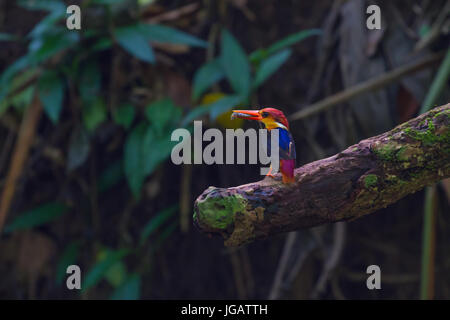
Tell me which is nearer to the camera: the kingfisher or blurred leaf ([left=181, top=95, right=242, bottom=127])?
the kingfisher

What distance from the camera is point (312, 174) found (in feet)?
0.99

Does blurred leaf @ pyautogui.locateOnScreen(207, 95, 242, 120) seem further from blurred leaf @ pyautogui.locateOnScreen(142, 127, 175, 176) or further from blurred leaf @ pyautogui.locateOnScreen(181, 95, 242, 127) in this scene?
blurred leaf @ pyautogui.locateOnScreen(142, 127, 175, 176)

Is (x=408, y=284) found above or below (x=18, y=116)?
below

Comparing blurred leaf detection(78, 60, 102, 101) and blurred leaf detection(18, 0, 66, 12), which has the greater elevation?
blurred leaf detection(18, 0, 66, 12)

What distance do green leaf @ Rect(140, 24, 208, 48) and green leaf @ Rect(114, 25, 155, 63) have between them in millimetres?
18

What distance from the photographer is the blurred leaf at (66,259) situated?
113cm

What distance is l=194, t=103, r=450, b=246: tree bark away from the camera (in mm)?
291

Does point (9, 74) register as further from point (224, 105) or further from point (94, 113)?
point (224, 105)

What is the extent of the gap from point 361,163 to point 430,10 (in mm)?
839

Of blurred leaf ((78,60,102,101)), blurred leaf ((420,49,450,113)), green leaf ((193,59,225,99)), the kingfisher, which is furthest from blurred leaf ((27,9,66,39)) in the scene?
the kingfisher

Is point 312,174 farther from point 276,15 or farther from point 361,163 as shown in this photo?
point 276,15
